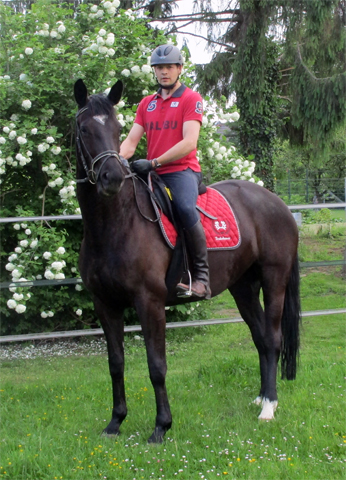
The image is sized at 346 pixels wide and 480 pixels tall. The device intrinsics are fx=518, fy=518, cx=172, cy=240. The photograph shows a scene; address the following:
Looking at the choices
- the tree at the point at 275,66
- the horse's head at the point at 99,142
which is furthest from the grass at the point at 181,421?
the tree at the point at 275,66

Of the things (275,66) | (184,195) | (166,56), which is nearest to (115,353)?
(184,195)

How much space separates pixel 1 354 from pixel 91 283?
410 centimetres

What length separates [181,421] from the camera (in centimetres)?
419

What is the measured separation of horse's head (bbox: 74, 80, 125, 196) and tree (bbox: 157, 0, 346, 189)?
8608 mm

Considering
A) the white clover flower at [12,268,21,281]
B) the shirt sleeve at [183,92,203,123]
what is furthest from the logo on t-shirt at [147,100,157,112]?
the white clover flower at [12,268,21,281]

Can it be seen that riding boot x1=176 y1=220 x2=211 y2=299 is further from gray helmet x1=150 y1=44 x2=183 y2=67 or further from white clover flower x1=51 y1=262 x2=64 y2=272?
white clover flower x1=51 y1=262 x2=64 y2=272

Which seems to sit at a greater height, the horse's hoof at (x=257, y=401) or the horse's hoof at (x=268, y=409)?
the horse's hoof at (x=268, y=409)

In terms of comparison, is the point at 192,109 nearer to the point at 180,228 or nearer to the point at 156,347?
the point at 180,228

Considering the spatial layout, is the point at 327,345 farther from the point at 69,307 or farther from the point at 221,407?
the point at 69,307

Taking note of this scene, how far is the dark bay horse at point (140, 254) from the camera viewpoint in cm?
356

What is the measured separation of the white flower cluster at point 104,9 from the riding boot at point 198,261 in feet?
16.4

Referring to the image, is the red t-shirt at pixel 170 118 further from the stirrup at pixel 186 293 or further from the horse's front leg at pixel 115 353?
the horse's front leg at pixel 115 353

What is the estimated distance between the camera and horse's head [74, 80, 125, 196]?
3328 millimetres

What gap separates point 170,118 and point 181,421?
2417 millimetres
